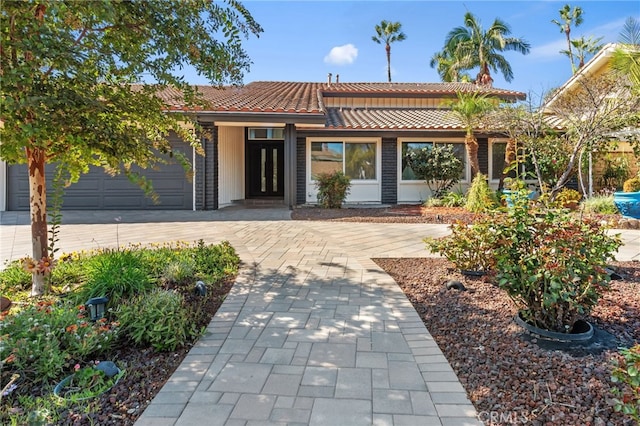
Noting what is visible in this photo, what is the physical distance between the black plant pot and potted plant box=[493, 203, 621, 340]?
0.4 inches

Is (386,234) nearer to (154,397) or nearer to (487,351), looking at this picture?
(487,351)

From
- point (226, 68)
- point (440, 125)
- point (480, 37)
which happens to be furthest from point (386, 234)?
point (480, 37)

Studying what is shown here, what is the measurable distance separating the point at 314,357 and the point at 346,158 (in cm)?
1122

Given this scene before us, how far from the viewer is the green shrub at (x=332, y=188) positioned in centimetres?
1140

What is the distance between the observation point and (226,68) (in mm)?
3789

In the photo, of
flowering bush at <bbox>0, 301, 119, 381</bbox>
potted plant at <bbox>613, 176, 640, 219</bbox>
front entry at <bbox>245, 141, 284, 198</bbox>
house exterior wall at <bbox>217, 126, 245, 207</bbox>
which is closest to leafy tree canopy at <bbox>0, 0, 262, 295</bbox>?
flowering bush at <bbox>0, 301, 119, 381</bbox>

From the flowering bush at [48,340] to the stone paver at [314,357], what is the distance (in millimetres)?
692

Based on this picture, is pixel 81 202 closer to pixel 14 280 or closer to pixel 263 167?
pixel 263 167

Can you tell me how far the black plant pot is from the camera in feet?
9.09

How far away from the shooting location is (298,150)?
13.1m

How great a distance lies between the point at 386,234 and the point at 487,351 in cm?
502

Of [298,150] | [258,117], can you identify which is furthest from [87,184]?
[298,150]

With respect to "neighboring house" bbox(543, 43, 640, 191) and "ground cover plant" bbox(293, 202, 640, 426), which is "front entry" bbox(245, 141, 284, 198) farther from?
"ground cover plant" bbox(293, 202, 640, 426)

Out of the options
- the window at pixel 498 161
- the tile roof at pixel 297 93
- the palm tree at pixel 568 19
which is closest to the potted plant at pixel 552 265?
the tile roof at pixel 297 93
